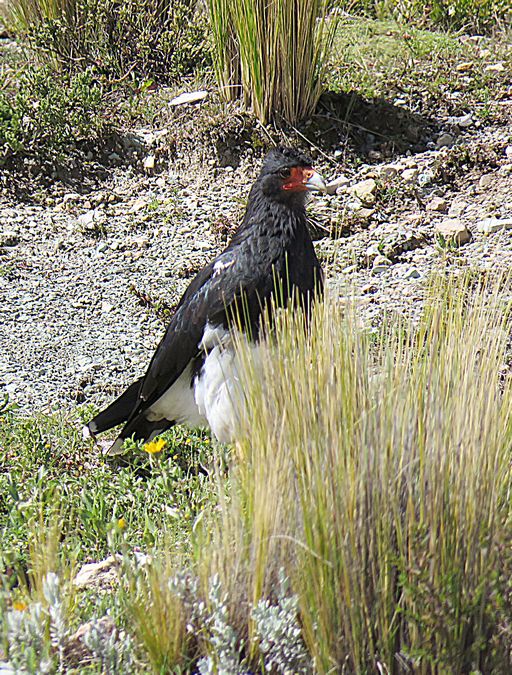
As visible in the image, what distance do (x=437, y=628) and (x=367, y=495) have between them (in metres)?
0.37

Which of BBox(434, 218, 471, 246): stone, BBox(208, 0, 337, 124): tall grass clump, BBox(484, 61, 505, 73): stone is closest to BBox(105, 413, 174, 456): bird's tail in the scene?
BBox(434, 218, 471, 246): stone

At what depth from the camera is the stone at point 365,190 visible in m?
5.98

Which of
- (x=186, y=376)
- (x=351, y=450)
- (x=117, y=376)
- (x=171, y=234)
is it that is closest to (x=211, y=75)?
(x=171, y=234)

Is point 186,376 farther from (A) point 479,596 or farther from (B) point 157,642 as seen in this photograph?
(A) point 479,596

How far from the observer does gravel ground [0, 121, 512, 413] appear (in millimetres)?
4996

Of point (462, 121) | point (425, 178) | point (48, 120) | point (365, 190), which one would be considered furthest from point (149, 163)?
point (462, 121)

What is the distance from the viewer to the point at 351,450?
2512mm

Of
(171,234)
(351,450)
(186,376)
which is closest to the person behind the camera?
(351,450)

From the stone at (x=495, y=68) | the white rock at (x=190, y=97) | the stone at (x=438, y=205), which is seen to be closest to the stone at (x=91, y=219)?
the white rock at (x=190, y=97)

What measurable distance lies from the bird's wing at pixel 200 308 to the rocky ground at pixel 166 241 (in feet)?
2.35

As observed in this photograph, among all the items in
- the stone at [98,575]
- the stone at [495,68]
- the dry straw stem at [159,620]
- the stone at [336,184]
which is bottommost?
the stone at [98,575]

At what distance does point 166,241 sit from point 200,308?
2219 mm

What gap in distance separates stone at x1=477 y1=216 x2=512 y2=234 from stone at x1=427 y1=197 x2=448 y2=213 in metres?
0.37

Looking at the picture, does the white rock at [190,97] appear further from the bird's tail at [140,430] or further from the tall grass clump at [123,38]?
the bird's tail at [140,430]
